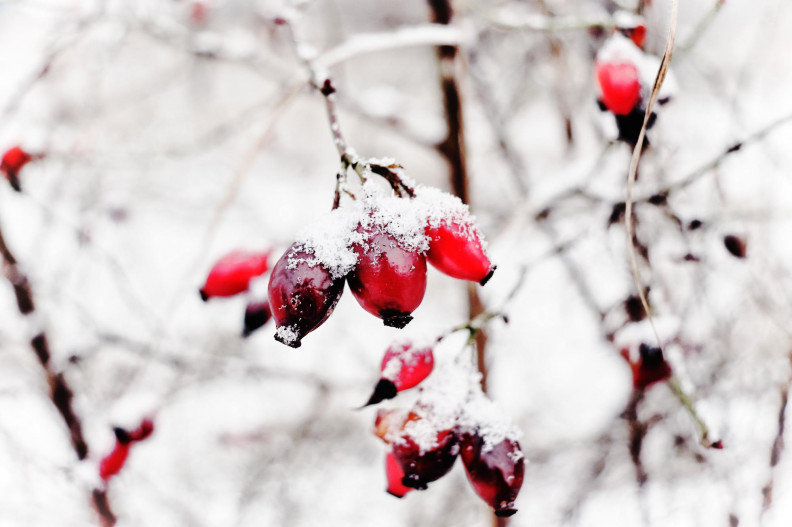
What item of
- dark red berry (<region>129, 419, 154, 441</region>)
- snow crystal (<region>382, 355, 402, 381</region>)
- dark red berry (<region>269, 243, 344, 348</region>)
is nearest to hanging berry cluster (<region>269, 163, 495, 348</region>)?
dark red berry (<region>269, 243, 344, 348</region>)

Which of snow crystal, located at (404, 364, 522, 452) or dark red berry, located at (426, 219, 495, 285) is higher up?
dark red berry, located at (426, 219, 495, 285)

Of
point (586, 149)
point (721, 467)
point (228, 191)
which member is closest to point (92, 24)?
point (228, 191)

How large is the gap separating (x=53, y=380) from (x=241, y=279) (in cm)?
79

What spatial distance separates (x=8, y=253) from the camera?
43.3 inches

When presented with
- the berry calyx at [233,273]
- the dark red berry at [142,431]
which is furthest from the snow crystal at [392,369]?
the dark red berry at [142,431]

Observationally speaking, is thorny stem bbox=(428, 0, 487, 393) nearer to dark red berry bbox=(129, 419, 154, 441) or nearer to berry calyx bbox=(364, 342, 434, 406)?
berry calyx bbox=(364, 342, 434, 406)

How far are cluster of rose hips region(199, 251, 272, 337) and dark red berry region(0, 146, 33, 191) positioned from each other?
2.09 ft

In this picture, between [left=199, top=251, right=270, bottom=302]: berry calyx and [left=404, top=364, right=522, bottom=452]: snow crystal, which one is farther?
[left=199, top=251, right=270, bottom=302]: berry calyx

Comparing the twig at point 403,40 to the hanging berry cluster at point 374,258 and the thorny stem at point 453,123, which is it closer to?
the thorny stem at point 453,123

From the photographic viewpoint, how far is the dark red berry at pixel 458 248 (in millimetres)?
437

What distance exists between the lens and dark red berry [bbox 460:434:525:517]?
524mm

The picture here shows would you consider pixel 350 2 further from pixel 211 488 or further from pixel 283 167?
pixel 211 488

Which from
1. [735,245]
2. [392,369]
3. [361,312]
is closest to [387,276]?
[392,369]

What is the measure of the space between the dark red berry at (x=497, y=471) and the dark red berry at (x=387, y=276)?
20cm
